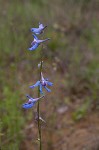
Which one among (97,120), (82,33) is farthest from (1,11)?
(97,120)

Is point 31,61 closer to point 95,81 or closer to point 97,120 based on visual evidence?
point 95,81

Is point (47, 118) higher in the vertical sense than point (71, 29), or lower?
lower

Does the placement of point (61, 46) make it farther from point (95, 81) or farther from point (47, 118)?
point (47, 118)

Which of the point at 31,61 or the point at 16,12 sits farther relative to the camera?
the point at 16,12

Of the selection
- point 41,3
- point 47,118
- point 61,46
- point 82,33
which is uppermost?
point 41,3

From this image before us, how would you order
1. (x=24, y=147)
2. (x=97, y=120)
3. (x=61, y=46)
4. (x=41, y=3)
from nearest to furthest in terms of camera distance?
(x=24, y=147) → (x=97, y=120) → (x=61, y=46) → (x=41, y=3)

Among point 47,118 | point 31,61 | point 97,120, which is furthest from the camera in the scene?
point 31,61
